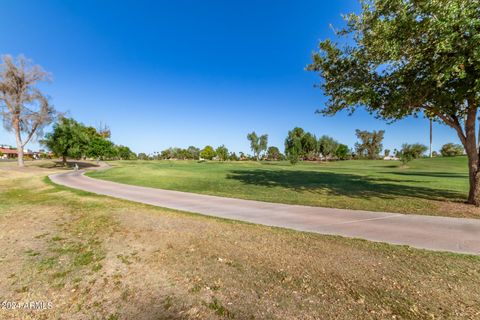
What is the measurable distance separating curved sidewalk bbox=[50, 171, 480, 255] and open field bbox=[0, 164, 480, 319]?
81 centimetres

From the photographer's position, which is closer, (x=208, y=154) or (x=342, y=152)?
(x=342, y=152)

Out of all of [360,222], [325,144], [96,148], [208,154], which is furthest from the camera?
[208,154]

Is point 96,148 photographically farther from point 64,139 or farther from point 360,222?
point 360,222

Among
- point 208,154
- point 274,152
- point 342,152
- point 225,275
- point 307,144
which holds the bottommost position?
point 225,275

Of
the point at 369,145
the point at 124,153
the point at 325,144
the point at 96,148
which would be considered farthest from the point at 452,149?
the point at 124,153

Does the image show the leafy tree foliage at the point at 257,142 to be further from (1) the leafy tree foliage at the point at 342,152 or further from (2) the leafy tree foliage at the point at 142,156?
(2) the leafy tree foliage at the point at 142,156

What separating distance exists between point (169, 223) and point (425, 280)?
21.9 feet

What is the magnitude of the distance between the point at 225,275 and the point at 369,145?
4292 inches

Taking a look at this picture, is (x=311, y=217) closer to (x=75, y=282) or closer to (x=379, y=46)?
(x=75, y=282)

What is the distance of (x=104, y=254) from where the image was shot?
4.84 meters

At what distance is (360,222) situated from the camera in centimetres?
716

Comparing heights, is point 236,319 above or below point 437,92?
below

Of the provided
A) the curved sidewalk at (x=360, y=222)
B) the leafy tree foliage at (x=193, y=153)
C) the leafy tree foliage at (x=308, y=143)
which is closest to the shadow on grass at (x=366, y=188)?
the curved sidewalk at (x=360, y=222)

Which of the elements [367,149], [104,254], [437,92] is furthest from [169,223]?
[367,149]
